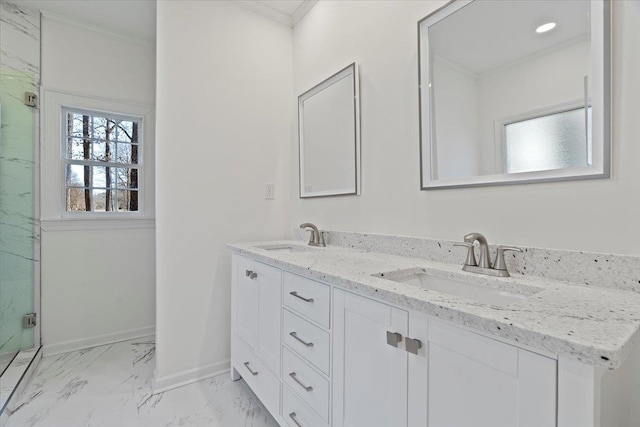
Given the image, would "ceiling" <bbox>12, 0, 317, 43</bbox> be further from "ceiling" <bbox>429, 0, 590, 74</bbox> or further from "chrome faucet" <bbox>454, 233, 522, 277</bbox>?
"chrome faucet" <bbox>454, 233, 522, 277</bbox>

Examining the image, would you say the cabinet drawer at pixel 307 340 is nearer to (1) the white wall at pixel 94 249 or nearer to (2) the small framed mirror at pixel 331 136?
(2) the small framed mirror at pixel 331 136

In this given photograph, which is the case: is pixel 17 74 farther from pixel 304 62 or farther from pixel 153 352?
pixel 153 352

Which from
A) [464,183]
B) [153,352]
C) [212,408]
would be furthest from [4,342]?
[464,183]

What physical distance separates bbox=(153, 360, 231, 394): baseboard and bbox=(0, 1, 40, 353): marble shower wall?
1.22 metres

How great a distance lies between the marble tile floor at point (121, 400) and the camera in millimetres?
1574

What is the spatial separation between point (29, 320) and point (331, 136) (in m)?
2.57

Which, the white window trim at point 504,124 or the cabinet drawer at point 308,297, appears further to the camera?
the cabinet drawer at point 308,297

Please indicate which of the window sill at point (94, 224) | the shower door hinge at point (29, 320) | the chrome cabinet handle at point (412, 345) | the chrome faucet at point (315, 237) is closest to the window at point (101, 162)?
the window sill at point (94, 224)

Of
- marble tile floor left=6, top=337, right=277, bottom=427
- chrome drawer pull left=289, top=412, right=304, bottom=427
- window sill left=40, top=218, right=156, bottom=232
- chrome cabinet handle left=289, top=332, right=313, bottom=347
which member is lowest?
marble tile floor left=6, top=337, right=277, bottom=427

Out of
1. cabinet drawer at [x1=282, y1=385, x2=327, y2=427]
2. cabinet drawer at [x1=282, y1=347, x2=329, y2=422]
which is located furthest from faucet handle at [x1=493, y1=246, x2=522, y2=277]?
cabinet drawer at [x1=282, y1=385, x2=327, y2=427]

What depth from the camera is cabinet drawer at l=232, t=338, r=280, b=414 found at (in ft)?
4.71

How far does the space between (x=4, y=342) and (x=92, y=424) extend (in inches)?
49.8

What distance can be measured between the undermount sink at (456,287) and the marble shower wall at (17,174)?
265 centimetres

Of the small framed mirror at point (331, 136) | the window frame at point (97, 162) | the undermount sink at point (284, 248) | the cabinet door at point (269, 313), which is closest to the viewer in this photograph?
the cabinet door at point (269, 313)
